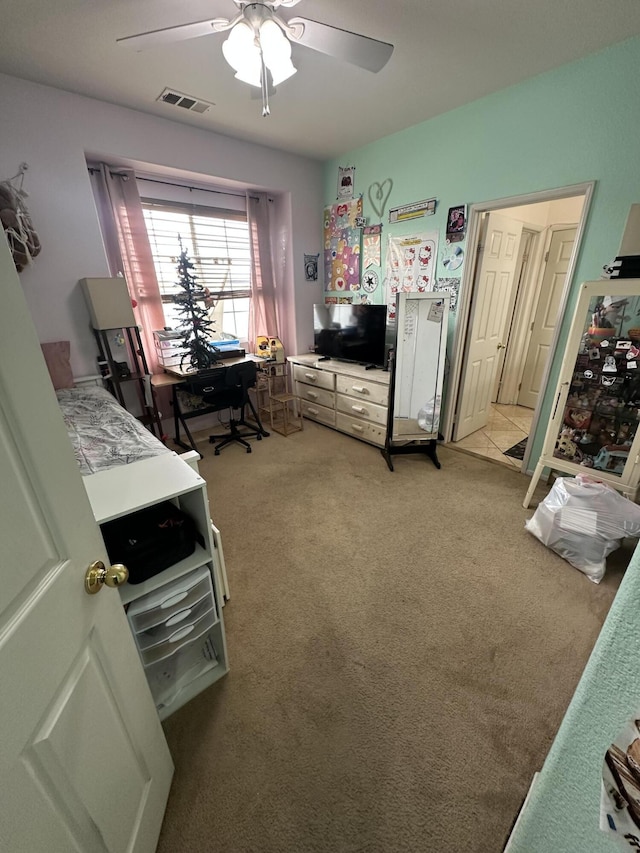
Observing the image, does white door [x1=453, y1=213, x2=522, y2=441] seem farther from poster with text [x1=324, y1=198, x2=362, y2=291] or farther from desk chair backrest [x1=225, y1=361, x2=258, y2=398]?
desk chair backrest [x1=225, y1=361, x2=258, y2=398]

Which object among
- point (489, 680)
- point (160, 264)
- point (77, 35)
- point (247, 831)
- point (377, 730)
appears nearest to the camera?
point (247, 831)

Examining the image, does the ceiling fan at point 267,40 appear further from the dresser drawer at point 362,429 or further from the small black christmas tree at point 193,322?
the dresser drawer at point 362,429

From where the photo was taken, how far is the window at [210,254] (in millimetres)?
3229

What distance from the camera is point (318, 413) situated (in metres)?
3.85

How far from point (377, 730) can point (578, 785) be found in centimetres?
101

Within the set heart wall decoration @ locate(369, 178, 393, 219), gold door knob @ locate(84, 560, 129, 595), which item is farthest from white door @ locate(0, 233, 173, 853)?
heart wall decoration @ locate(369, 178, 393, 219)

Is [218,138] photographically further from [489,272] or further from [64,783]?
[64,783]

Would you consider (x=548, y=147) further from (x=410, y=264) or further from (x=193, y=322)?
(x=193, y=322)

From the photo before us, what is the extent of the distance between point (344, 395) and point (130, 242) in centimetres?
238

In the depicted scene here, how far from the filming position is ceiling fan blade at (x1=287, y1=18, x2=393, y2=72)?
1.43 m

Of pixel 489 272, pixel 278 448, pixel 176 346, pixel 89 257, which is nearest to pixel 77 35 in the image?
pixel 89 257

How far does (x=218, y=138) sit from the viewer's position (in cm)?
302

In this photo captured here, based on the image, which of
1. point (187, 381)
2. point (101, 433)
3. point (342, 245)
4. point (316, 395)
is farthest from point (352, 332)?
point (101, 433)

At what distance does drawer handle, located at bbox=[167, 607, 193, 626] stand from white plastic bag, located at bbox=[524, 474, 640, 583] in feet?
6.54
